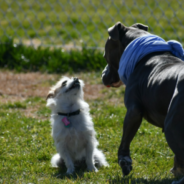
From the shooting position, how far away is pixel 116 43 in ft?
12.3

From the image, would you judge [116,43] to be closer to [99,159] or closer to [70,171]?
[99,159]

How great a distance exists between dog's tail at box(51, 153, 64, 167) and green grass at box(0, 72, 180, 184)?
7 centimetres

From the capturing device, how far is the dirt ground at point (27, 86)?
618cm

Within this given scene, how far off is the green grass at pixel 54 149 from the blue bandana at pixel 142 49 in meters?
0.97

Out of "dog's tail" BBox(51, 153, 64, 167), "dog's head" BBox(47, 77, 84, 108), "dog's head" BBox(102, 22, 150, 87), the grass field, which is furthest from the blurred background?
"dog's tail" BBox(51, 153, 64, 167)

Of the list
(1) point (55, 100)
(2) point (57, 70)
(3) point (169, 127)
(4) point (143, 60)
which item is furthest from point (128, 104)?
(2) point (57, 70)

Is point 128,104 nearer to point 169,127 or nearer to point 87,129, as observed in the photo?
point 169,127

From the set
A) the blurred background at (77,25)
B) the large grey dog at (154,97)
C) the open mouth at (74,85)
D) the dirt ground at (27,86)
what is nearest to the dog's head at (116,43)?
the large grey dog at (154,97)

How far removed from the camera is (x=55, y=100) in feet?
13.9

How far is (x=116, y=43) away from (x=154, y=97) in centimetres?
104

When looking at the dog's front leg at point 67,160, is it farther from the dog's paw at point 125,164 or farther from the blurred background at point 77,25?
the blurred background at point 77,25

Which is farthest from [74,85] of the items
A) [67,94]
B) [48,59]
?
[48,59]

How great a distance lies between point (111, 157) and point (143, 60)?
1334 millimetres

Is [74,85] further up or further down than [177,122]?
further down
